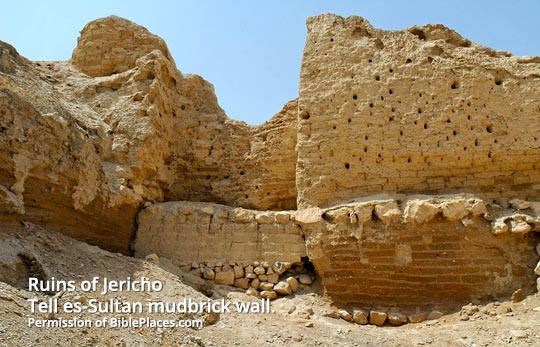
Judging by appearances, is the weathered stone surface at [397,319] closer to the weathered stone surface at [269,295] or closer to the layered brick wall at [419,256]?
the layered brick wall at [419,256]

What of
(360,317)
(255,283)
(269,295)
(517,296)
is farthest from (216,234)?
(517,296)

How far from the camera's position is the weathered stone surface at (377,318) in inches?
271

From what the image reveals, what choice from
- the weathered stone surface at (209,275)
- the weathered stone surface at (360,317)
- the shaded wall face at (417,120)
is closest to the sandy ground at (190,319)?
the weathered stone surface at (360,317)

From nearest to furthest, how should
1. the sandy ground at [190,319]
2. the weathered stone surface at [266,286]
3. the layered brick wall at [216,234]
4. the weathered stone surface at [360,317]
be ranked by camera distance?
the sandy ground at [190,319]
the weathered stone surface at [360,317]
the weathered stone surface at [266,286]
the layered brick wall at [216,234]

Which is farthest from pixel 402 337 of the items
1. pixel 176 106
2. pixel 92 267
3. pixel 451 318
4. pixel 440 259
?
pixel 176 106

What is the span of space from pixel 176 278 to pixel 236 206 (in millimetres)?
2443

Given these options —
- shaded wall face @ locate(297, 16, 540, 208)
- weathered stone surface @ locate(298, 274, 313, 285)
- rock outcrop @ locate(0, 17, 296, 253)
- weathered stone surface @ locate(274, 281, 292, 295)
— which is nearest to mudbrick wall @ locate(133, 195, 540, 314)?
weathered stone surface @ locate(274, 281, 292, 295)

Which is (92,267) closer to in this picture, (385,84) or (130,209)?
(130,209)

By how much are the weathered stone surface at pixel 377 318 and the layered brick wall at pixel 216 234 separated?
4.48ft

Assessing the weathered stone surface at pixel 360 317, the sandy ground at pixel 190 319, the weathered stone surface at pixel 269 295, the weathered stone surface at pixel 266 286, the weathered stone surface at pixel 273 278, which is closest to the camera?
the sandy ground at pixel 190 319

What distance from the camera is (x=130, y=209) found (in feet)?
27.6

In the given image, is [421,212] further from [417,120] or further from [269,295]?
[269,295]

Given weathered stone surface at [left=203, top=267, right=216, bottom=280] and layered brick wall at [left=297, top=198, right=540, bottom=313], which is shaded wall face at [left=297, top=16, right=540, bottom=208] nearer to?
layered brick wall at [left=297, top=198, right=540, bottom=313]

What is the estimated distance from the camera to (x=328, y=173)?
8062 millimetres
